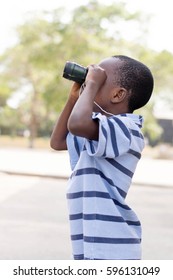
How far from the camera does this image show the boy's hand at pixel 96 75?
1.93 metres

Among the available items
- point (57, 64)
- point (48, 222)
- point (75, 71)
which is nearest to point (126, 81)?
point (75, 71)

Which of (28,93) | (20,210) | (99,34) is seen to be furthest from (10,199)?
(28,93)

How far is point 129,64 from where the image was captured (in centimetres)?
200

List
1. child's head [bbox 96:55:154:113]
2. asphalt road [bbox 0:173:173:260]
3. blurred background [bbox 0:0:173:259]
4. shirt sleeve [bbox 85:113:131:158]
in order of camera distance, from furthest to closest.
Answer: blurred background [bbox 0:0:173:259], asphalt road [bbox 0:173:173:260], child's head [bbox 96:55:154:113], shirt sleeve [bbox 85:113:131:158]

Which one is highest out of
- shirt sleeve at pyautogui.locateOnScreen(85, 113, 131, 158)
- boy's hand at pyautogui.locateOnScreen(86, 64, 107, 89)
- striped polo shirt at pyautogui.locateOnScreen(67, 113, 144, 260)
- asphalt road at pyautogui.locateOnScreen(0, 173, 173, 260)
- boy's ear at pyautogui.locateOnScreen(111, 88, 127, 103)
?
boy's hand at pyautogui.locateOnScreen(86, 64, 107, 89)

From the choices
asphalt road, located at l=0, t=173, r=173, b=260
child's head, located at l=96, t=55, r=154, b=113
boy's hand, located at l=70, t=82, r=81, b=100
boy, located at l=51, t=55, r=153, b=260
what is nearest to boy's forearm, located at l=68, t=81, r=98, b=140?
boy, located at l=51, t=55, r=153, b=260

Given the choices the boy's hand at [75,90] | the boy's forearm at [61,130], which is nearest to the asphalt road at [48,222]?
the boy's forearm at [61,130]

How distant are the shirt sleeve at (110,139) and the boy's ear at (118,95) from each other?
77 millimetres

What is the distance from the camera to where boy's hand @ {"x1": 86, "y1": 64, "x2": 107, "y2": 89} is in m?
1.93

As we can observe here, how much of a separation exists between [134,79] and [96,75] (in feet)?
0.48

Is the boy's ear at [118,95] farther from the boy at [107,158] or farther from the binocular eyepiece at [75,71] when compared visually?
the binocular eyepiece at [75,71]

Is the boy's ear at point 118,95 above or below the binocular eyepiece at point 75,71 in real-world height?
below

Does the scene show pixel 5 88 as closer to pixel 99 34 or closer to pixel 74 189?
pixel 99 34

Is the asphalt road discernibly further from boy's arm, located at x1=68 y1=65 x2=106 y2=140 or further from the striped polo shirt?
boy's arm, located at x1=68 y1=65 x2=106 y2=140
